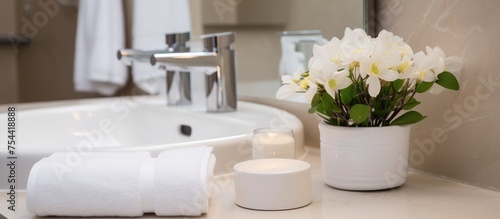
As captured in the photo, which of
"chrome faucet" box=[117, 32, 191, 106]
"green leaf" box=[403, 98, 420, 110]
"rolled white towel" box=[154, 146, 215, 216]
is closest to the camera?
"rolled white towel" box=[154, 146, 215, 216]

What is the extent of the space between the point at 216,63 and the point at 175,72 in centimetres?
24

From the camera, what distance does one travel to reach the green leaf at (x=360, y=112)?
0.77 metres

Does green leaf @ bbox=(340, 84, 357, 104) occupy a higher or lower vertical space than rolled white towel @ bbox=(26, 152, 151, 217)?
higher

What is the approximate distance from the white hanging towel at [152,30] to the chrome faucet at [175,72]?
0.40 meters

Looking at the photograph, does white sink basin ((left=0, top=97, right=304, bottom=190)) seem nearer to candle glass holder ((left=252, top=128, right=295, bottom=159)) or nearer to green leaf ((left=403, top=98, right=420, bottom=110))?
candle glass holder ((left=252, top=128, right=295, bottom=159))

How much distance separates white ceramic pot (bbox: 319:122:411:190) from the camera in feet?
2.67

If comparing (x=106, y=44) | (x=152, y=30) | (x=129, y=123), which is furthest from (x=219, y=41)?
(x=106, y=44)

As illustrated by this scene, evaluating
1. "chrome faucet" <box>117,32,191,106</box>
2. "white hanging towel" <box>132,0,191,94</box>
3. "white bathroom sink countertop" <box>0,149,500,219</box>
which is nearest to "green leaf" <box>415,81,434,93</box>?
"white bathroom sink countertop" <box>0,149,500,219</box>

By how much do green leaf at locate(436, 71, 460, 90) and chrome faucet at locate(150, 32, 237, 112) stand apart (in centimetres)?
58

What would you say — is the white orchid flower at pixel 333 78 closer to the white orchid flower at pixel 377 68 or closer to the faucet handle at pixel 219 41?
the white orchid flower at pixel 377 68

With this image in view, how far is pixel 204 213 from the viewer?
2.46 ft

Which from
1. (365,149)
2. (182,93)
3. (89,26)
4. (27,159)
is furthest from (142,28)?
(365,149)

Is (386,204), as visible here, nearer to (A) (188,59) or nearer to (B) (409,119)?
(B) (409,119)

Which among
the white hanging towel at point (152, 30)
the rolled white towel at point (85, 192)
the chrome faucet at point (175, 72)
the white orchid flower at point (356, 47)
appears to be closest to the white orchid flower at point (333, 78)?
the white orchid flower at point (356, 47)
